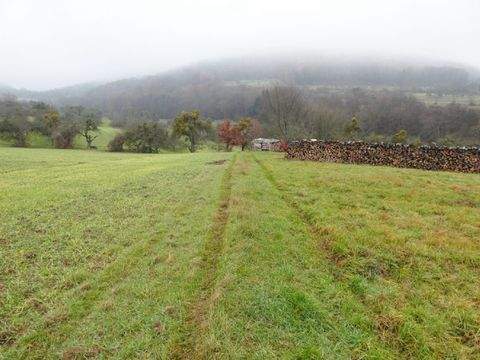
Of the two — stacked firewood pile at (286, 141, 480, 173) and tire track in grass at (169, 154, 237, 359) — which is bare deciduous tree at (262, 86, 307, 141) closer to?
stacked firewood pile at (286, 141, 480, 173)

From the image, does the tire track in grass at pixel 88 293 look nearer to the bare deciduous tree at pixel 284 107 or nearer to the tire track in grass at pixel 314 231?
the tire track in grass at pixel 314 231

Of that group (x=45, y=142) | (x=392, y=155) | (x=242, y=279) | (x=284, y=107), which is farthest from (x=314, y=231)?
(x=45, y=142)

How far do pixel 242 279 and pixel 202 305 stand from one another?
4.03 ft

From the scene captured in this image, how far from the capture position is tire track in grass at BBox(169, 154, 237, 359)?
5.93 meters

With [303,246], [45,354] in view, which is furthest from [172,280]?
[303,246]

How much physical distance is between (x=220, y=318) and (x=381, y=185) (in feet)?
50.2

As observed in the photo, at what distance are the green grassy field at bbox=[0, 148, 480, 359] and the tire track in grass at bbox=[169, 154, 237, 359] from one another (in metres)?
0.04

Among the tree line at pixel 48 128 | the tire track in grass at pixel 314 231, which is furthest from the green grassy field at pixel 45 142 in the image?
the tire track in grass at pixel 314 231

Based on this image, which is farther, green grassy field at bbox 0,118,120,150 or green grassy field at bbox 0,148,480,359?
green grassy field at bbox 0,118,120,150

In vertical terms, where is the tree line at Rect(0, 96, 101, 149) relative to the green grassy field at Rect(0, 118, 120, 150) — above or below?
above

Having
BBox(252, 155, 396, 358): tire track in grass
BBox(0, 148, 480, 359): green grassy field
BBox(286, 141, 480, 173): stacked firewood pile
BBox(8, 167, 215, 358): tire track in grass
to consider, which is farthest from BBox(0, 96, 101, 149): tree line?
BBox(8, 167, 215, 358): tire track in grass

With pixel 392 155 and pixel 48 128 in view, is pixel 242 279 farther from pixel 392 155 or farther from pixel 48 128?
pixel 48 128

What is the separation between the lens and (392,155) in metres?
33.3

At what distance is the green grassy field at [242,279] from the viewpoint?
20.1 ft
